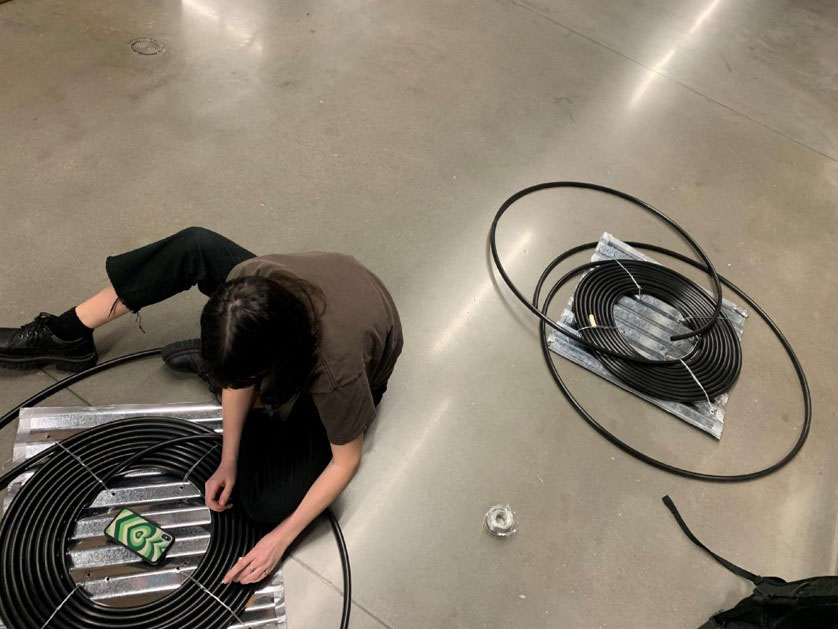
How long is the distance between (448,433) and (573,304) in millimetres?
755

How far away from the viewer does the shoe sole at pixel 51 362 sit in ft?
5.58

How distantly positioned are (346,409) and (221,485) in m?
0.56

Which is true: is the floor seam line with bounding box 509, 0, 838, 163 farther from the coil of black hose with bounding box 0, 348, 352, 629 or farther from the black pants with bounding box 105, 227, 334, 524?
the coil of black hose with bounding box 0, 348, 352, 629

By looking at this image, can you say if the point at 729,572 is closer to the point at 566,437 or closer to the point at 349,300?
the point at 566,437

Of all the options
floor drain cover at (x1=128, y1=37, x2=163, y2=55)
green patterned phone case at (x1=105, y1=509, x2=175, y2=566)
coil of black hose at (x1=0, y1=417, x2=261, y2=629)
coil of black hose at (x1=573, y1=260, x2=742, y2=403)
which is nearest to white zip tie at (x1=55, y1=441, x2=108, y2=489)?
coil of black hose at (x1=0, y1=417, x2=261, y2=629)

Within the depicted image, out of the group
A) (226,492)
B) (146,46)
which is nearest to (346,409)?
(226,492)

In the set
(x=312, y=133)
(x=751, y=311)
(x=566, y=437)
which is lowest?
(x=751, y=311)

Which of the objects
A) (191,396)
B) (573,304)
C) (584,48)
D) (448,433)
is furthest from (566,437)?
(584,48)

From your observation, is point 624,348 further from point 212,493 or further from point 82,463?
point 82,463

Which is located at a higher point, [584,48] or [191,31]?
[191,31]

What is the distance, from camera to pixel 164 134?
94.0 inches

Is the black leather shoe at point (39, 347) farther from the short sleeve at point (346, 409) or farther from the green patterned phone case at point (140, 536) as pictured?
the short sleeve at point (346, 409)

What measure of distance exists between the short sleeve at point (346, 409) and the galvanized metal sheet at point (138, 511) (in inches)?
21.7

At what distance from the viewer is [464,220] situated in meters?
2.46
